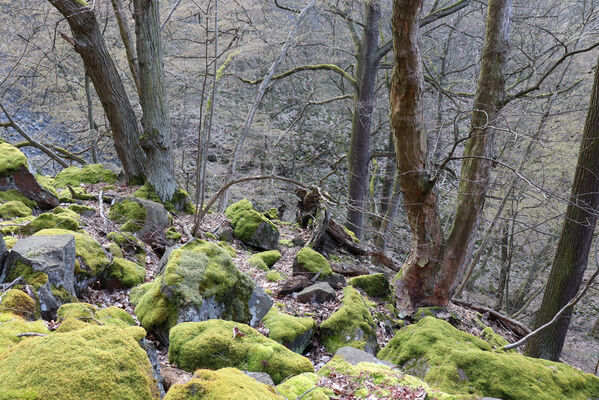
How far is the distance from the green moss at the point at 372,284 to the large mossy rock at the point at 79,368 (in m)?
4.64

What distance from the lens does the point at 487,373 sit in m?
3.00

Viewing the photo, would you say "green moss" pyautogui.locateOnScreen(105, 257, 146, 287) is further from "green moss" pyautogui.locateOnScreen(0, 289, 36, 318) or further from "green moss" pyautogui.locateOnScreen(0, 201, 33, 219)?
"green moss" pyautogui.locateOnScreen(0, 201, 33, 219)

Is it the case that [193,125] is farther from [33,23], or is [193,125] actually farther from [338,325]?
[338,325]

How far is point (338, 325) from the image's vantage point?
4.19 m

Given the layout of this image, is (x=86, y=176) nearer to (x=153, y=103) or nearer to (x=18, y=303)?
(x=153, y=103)

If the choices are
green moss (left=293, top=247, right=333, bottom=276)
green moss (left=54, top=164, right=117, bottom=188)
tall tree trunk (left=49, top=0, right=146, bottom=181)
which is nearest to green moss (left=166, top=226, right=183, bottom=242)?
green moss (left=293, top=247, right=333, bottom=276)

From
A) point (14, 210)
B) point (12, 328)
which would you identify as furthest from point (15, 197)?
point (12, 328)

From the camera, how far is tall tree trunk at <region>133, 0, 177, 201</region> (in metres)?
7.61

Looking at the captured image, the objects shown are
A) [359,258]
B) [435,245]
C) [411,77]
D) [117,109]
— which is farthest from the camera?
[359,258]

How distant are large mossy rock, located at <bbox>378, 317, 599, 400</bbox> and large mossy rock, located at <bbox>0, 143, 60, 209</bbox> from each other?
19.3 feet

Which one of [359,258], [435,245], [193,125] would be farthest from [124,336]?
[193,125]

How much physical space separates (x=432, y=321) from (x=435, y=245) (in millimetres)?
1855

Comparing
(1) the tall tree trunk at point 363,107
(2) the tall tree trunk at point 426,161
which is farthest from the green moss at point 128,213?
(1) the tall tree trunk at point 363,107

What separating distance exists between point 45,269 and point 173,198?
17.3 feet
